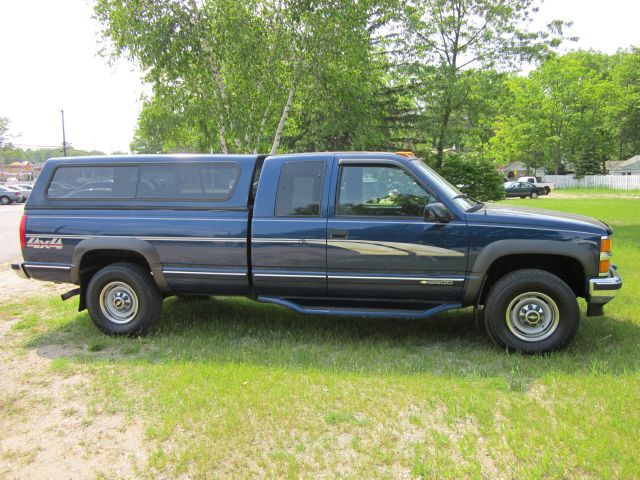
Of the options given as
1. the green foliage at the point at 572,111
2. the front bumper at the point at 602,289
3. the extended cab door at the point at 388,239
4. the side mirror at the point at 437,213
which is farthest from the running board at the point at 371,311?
the green foliage at the point at 572,111

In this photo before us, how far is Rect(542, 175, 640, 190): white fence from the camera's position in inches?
1745

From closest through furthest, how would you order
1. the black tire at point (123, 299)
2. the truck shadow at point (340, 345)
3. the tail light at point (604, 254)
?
1. the truck shadow at point (340, 345)
2. the tail light at point (604, 254)
3. the black tire at point (123, 299)

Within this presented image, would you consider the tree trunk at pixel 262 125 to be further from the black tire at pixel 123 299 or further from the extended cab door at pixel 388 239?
the extended cab door at pixel 388 239

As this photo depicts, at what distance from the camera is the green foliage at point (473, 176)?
20234 millimetres

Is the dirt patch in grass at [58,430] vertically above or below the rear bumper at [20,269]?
below

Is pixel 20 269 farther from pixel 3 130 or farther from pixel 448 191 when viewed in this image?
pixel 3 130

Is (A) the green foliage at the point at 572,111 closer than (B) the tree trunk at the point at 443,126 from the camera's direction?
No

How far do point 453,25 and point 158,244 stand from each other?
22.9 m

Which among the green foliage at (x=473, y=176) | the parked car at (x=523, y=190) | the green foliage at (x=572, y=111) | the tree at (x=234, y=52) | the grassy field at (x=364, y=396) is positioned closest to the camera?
the grassy field at (x=364, y=396)

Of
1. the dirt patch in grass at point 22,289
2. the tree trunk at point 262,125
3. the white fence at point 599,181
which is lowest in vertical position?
the dirt patch in grass at point 22,289

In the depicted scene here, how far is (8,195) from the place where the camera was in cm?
3691

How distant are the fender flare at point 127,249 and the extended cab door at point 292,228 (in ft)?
3.42

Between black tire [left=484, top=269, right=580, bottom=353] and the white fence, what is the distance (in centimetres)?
4676

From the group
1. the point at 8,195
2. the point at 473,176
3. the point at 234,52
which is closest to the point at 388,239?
the point at 234,52
